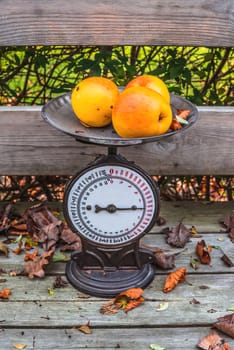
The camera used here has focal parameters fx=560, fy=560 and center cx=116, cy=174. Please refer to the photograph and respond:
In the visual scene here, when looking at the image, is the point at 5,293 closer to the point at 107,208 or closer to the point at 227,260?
the point at 107,208

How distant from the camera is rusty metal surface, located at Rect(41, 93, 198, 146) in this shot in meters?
1.35

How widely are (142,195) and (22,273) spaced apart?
1.53ft

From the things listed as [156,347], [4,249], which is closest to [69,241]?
[4,249]

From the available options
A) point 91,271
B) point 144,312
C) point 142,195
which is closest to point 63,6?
point 142,195

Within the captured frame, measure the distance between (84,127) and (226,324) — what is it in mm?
638

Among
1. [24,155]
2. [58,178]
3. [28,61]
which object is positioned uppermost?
[28,61]

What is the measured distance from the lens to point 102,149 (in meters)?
2.00

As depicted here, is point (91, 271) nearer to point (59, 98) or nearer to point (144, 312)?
point (144, 312)

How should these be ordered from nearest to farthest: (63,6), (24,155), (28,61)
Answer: (63,6) → (24,155) → (28,61)

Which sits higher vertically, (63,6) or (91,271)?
(63,6)

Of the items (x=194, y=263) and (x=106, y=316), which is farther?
(x=194, y=263)

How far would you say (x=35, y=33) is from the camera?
1815 millimetres

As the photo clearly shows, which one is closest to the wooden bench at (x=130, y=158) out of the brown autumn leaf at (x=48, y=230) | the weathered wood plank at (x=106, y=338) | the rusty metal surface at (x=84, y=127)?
the weathered wood plank at (x=106, y=338)

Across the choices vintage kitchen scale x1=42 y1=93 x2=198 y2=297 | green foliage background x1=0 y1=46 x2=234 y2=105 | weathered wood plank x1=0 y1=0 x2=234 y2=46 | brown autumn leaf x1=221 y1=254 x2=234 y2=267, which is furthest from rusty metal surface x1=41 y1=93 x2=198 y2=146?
brown autumn leaf x1=221 y1=254 x2=234 y2=267
